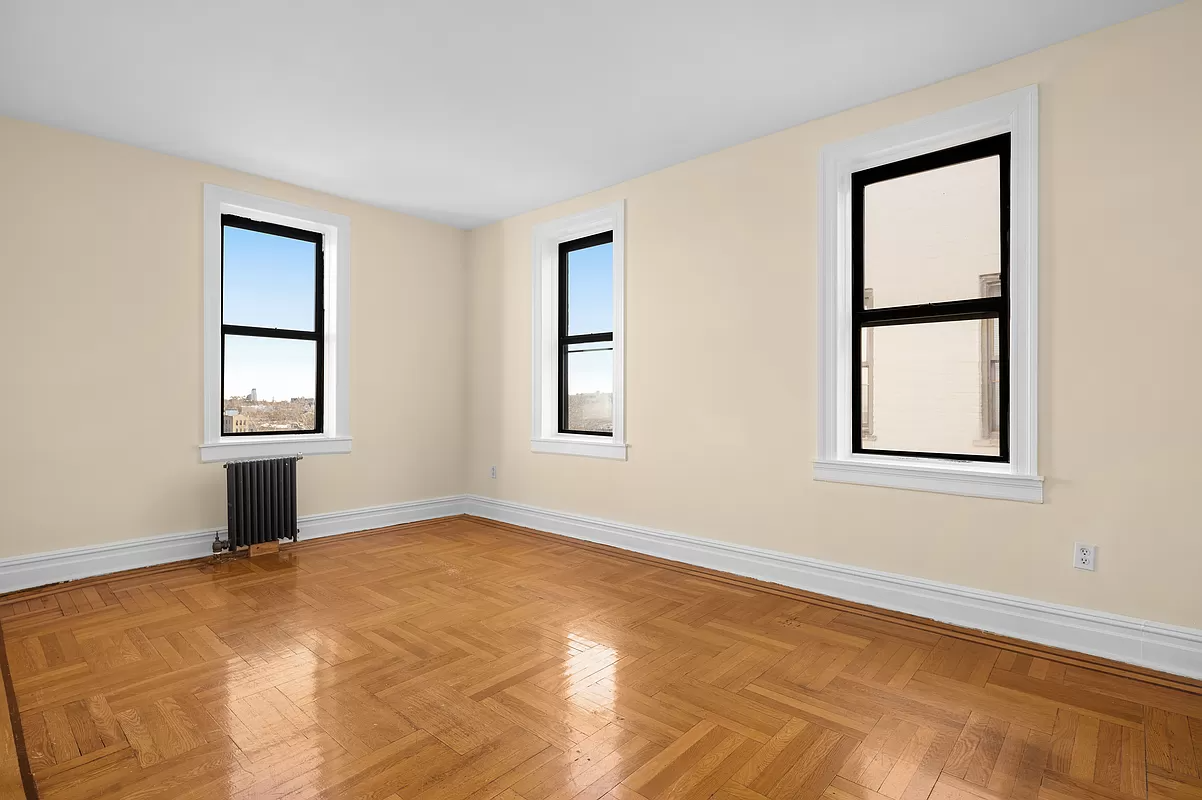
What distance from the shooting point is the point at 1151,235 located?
254 centimetres

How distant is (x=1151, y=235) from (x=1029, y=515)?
48.2 inches

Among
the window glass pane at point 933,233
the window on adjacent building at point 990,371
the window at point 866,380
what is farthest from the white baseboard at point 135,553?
the window on adjacent building at point 990,371

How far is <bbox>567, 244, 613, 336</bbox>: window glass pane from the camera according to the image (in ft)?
16.1

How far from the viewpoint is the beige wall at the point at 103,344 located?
3486 mm

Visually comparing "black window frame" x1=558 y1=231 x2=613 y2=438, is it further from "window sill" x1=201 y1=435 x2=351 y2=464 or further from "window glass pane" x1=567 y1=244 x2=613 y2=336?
"window sill" x1=201 y1=435 x2=351 y2=464

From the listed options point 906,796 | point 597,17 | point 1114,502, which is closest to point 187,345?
point 597,17

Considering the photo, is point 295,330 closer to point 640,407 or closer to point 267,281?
point 267,281

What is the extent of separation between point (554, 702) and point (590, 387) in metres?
3.03

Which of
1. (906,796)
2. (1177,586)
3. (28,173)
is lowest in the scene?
(906,796)

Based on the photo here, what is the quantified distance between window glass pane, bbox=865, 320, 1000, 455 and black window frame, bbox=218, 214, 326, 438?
391 cm

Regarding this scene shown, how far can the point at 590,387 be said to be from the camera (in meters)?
5.01

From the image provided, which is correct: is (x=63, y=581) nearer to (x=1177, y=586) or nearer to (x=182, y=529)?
(x=182, y=529)

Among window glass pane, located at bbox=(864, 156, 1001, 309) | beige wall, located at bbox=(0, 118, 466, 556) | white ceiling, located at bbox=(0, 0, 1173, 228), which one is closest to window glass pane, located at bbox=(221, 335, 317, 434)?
beige wall, located at bbox=(0, 118, 466, 556)

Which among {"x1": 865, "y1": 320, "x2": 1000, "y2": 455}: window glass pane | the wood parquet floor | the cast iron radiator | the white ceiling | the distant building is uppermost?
the white ceiling
